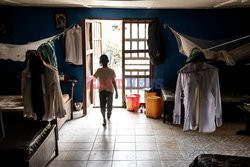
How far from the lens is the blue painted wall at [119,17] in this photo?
17.3 feet

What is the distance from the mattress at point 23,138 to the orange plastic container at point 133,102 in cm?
239

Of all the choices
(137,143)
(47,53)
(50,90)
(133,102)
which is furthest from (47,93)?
(133,102)

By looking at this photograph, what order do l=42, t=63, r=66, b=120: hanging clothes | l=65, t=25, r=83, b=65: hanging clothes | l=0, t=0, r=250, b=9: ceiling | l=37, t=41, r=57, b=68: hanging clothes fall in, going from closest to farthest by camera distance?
l=42, t=63, r=66, b=120: hanging clothes, l=37, t=41, r=57, b=68: hanging clothes, l=0, t=0, r=250, b=9: ceiling, l=65, t=25, r=83, b=65: hanging clothes

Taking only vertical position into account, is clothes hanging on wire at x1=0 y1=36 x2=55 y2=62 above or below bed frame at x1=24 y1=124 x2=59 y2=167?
above

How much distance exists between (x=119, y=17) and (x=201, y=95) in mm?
2541

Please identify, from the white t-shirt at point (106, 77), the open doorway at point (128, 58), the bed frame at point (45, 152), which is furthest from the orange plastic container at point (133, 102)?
the bed frame at point (45, 152)

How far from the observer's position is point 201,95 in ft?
12.1

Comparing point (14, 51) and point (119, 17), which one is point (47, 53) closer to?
point (14, 51)

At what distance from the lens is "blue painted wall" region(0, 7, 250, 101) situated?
527 cm

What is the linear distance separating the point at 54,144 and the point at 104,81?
4.82 ft

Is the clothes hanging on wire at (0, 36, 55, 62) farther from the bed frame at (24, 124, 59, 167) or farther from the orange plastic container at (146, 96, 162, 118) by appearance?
the orange plastic container at (146, 96, 162, 118)

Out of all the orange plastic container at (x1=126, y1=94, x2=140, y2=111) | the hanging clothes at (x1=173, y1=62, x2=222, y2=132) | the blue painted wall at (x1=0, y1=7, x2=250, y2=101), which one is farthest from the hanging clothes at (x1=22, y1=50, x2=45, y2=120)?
the orange plastic container at (x1=126, y1=94, x2=140, y2=111)

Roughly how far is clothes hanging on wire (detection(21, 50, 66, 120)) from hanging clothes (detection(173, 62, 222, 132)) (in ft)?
5.91

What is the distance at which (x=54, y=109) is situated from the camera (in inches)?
128
